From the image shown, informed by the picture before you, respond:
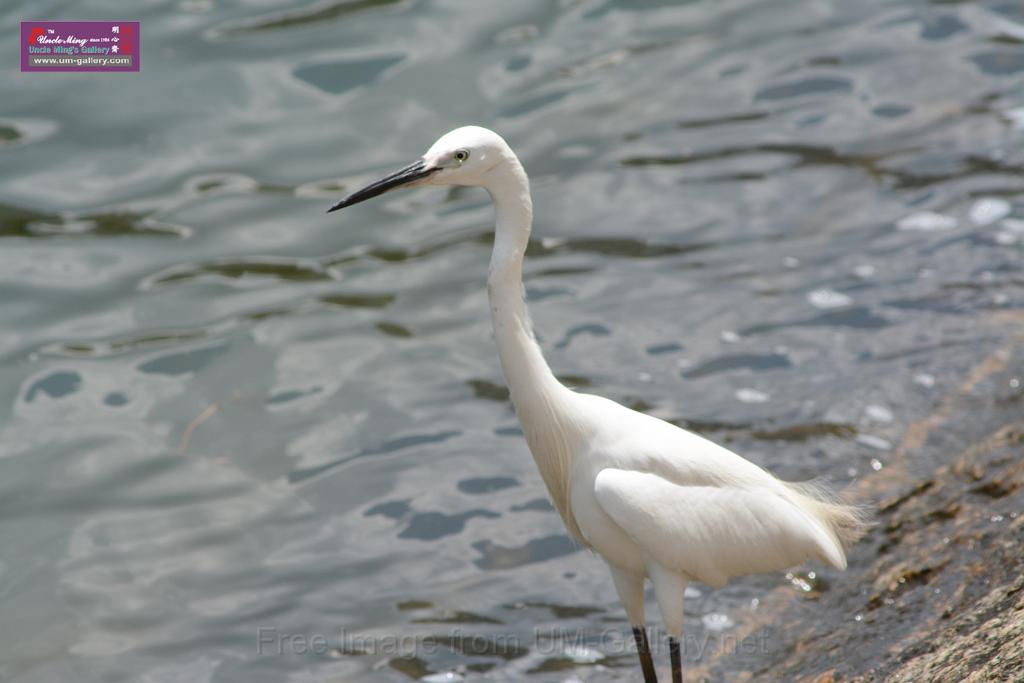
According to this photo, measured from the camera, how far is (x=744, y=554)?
3.83 metres

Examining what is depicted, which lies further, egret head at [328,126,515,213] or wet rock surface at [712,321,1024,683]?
egret head at [328,126,515,213]

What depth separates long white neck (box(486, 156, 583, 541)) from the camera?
145 inches

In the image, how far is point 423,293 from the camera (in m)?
7.16

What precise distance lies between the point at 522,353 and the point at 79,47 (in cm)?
614

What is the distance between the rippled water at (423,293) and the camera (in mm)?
5125

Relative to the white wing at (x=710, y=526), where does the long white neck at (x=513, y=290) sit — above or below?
above

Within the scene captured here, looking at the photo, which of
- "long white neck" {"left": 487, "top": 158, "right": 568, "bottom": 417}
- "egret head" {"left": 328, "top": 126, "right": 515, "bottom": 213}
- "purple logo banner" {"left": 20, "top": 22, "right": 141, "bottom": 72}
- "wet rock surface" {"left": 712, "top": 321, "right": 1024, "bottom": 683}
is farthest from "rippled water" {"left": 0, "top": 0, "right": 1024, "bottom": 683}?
"egret head" {"left": 328, "top": 126, "right": 515, "bottom": 213}

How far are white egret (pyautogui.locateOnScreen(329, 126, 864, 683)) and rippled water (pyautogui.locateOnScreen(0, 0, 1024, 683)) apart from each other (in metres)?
0.88

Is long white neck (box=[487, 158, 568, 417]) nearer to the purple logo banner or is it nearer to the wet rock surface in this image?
the wet rock surface

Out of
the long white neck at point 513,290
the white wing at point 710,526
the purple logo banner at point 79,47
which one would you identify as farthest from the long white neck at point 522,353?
the purple logo banner at point 79,47

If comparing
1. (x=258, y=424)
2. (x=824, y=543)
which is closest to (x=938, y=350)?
(x=824, y=543)

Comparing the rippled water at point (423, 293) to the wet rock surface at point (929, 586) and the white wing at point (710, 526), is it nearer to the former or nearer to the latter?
the wet rock surface at point (929, 586)

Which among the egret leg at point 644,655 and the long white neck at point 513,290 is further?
the egret leg at point 644,655

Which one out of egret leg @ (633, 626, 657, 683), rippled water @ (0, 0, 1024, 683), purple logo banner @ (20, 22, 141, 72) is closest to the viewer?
egret leg @ (633, 626, 657, 683)
